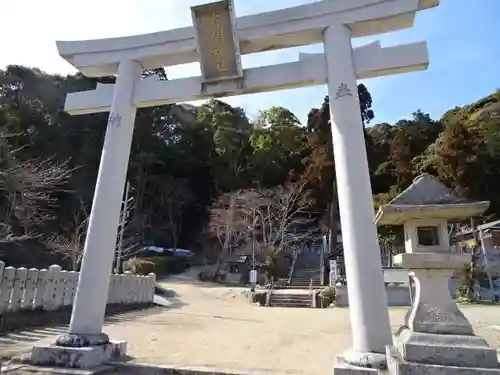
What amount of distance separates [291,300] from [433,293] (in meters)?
13.8

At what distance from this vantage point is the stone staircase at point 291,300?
16562mm

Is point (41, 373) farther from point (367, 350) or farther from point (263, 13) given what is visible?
point (263, 13)

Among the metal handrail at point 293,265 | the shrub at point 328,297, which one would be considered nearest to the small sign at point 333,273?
the shrub at point 328,297

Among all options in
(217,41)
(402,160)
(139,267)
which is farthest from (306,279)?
(217,41)

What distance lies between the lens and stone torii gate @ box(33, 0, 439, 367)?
4301 millimetres

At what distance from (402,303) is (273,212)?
1077 cm

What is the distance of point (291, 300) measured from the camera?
1697 cm

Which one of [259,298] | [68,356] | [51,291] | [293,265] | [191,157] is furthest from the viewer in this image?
[191,157]

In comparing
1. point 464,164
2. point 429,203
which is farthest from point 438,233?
point 464,164

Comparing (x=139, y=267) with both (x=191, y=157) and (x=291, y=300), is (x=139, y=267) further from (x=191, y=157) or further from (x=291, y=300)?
(x=191, y=157)

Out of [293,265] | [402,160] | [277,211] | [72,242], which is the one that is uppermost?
[402,160]

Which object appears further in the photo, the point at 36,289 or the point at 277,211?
the point at 277,211

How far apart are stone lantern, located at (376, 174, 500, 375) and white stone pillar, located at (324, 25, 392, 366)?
230 mm

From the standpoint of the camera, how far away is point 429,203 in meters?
3.95
